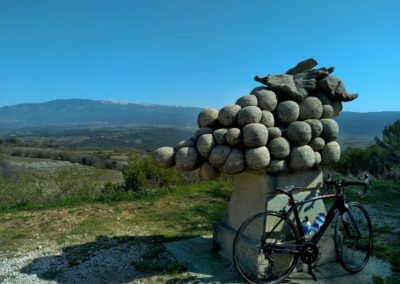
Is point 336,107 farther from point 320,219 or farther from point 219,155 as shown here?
point 219,155

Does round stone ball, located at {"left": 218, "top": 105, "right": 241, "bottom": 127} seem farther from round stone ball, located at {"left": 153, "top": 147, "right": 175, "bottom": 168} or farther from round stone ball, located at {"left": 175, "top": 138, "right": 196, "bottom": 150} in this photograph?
round stone ball, located at {"left": 153, "top": 147, "right": 175, "bottom": 168}

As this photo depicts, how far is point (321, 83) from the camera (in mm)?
5203

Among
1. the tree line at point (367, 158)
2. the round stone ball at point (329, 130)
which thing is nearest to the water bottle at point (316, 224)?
the round stone ball at point (329, 130)

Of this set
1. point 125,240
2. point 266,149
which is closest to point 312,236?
point 266,149

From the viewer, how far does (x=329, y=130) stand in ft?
16.7

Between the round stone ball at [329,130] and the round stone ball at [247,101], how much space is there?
1005mm

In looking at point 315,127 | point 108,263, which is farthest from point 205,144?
point 108,263

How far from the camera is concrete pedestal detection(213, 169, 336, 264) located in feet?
16.2

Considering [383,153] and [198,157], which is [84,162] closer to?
[383,153]

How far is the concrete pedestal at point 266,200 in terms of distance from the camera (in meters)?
4.93

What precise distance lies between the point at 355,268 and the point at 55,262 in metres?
4.34

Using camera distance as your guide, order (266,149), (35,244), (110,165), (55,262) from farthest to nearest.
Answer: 1. (110,165)
2. (35,244)
3. (55,262)
4. (266,149)

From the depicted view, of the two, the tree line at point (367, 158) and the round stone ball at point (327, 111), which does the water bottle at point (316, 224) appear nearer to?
A: the round stone ball at point (327, 111)

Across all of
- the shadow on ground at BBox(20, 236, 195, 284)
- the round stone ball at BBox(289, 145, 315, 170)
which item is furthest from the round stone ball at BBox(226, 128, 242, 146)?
the shadow on ground at BBox(20, 236, 195, 284)
